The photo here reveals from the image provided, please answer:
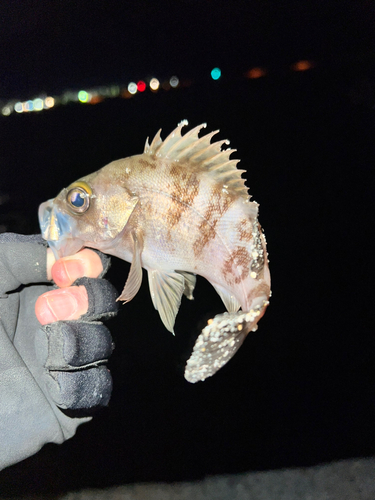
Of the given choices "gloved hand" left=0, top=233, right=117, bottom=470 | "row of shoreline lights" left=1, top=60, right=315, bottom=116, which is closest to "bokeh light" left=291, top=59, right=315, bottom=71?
"row of shoreline lights" left=1, top=60, right=315, bottom=116

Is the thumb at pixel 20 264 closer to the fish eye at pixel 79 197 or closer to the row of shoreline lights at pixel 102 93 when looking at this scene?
the fish eye at pixel 79 197

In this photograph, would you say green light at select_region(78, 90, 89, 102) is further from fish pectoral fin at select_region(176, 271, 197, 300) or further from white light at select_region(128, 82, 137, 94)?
fish pectoral fin at select_region(176, 271, 197, 300)

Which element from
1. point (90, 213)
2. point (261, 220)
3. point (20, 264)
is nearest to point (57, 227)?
point (90, 213)

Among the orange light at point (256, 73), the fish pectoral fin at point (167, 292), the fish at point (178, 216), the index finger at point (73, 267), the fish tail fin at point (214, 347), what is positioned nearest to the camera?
the fish tail fin at point (214, 347)

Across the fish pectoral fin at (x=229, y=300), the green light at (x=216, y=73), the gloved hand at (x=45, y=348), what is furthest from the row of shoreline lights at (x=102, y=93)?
the fish pectoral fin at (x=229, y=300)

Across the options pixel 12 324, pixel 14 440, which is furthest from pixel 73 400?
pixel 12 324

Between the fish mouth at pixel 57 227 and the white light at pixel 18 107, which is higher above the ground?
the white light at pixel 18 107

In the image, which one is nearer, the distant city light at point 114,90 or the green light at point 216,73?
the green light at point 216,73

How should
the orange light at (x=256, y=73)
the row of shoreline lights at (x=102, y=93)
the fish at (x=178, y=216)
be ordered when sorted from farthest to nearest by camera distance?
the orange light at (x=256, y=73)
the row of shoreline lights at (x=102, y=93)
the fish at (x=178, y=216)
